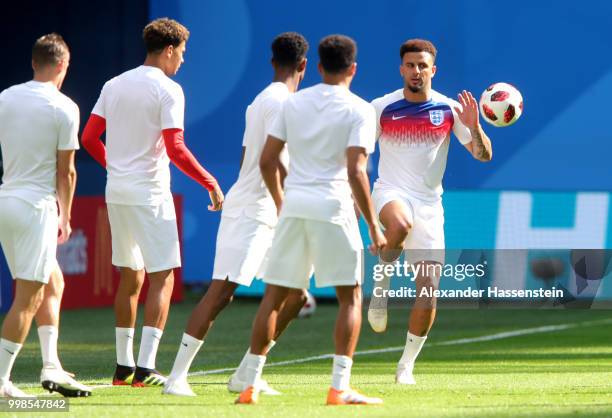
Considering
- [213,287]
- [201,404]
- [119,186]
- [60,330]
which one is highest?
[119,186]

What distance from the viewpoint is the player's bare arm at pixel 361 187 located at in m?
7.73

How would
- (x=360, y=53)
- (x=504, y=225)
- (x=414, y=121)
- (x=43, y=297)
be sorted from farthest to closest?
(x=360, y=53) → (x=504, y=225) → (x=414, y=121) → (x=43, y=297)

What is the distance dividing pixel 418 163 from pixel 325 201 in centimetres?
216

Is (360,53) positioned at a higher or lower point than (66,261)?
higher

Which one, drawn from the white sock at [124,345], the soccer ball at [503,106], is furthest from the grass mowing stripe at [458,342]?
the soccer ball at [503,106]

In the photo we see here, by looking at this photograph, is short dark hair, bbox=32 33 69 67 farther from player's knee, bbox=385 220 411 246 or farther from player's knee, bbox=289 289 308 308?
player's knee, bbox=385 220 411 246

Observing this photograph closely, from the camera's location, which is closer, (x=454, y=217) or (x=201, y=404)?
(x=201, y=404)

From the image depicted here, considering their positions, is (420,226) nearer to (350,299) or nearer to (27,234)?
(350,299)

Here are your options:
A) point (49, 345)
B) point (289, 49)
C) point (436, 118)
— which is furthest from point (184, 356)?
point (436, 118)

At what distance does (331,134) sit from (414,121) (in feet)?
7.09

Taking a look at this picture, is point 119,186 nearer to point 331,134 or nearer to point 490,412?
point 331,134

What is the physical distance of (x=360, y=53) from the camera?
19.4 m

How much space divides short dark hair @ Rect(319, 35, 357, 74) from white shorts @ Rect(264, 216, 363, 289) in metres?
0.89

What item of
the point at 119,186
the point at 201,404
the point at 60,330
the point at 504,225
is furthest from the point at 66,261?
the point at 201,404
